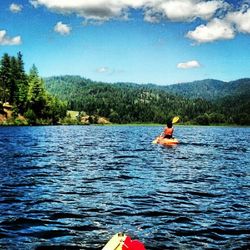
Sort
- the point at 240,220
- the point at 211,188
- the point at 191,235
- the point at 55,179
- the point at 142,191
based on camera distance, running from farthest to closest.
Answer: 1. the point at 55,179
2. the point at 211,188
3. the point at 142,191
4. the point at 240,220
5. the point at 191,235

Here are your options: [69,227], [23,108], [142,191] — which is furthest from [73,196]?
[23,108]

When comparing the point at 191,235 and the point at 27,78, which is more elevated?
the point at 27,78

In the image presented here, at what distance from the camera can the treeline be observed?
14612 cm

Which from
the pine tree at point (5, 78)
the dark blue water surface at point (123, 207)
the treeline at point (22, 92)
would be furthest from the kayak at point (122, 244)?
the pine tree at point (5, 78)

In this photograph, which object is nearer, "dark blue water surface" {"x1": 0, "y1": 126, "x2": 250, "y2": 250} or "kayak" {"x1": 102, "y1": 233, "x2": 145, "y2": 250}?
"kayak" {"x1": 102, "y1": 233, "x2": 145, "y2": 250}

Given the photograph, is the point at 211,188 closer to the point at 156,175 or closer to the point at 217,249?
the point at 156,175

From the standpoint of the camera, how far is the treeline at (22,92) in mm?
146125

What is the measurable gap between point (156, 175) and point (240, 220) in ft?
38.2

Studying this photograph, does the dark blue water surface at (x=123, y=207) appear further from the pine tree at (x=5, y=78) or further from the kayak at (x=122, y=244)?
the pine tree at (x=5, y=78)

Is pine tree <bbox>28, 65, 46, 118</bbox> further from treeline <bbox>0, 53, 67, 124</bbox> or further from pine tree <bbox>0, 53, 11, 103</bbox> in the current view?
pine tree <bbox>0, 53, 11, 103</bbox>

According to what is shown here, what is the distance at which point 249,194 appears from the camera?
2012 centimetres

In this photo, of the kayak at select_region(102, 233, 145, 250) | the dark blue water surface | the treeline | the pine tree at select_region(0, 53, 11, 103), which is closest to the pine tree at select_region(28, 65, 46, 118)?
the treeline

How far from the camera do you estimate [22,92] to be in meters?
148

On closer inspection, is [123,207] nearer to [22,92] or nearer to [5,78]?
[22,92]
